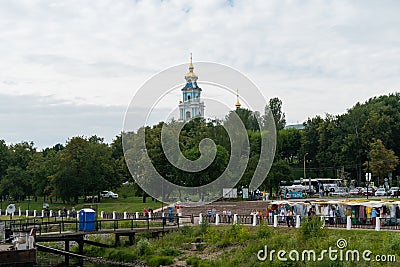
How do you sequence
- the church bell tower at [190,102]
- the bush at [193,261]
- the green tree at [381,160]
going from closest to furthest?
the bush at [193,261] → the green tree at [381,160] → the church bell tower at [190,102]

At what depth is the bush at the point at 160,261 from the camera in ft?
125

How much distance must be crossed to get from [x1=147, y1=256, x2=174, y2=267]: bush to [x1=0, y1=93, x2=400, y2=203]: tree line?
36.6 m

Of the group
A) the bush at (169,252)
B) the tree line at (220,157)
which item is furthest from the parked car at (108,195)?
the bush at (169,252)

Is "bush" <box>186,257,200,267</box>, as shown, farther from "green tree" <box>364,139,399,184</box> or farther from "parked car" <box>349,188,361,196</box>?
"green tree" <box>364,139,399,184</box>

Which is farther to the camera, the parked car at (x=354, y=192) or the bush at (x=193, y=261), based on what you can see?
the parked car at (x=354, y=192)

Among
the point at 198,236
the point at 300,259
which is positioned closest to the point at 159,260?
the point at 198,236

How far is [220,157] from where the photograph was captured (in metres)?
77.1

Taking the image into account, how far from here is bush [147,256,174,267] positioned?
3825cm

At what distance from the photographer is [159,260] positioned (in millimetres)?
38625

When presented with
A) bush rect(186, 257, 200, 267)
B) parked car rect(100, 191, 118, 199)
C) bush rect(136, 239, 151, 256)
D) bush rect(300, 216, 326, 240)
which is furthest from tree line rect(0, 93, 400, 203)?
bush rect(300, 216, 326, 240)

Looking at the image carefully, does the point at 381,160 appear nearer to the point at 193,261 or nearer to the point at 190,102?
the point at 193,261

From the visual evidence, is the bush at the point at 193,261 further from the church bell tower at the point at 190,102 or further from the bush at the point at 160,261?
the church bell tower at the point at 190,102

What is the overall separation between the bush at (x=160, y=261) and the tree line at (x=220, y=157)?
36.6 meters

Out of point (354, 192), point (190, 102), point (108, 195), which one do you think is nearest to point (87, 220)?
point (354, 192)
